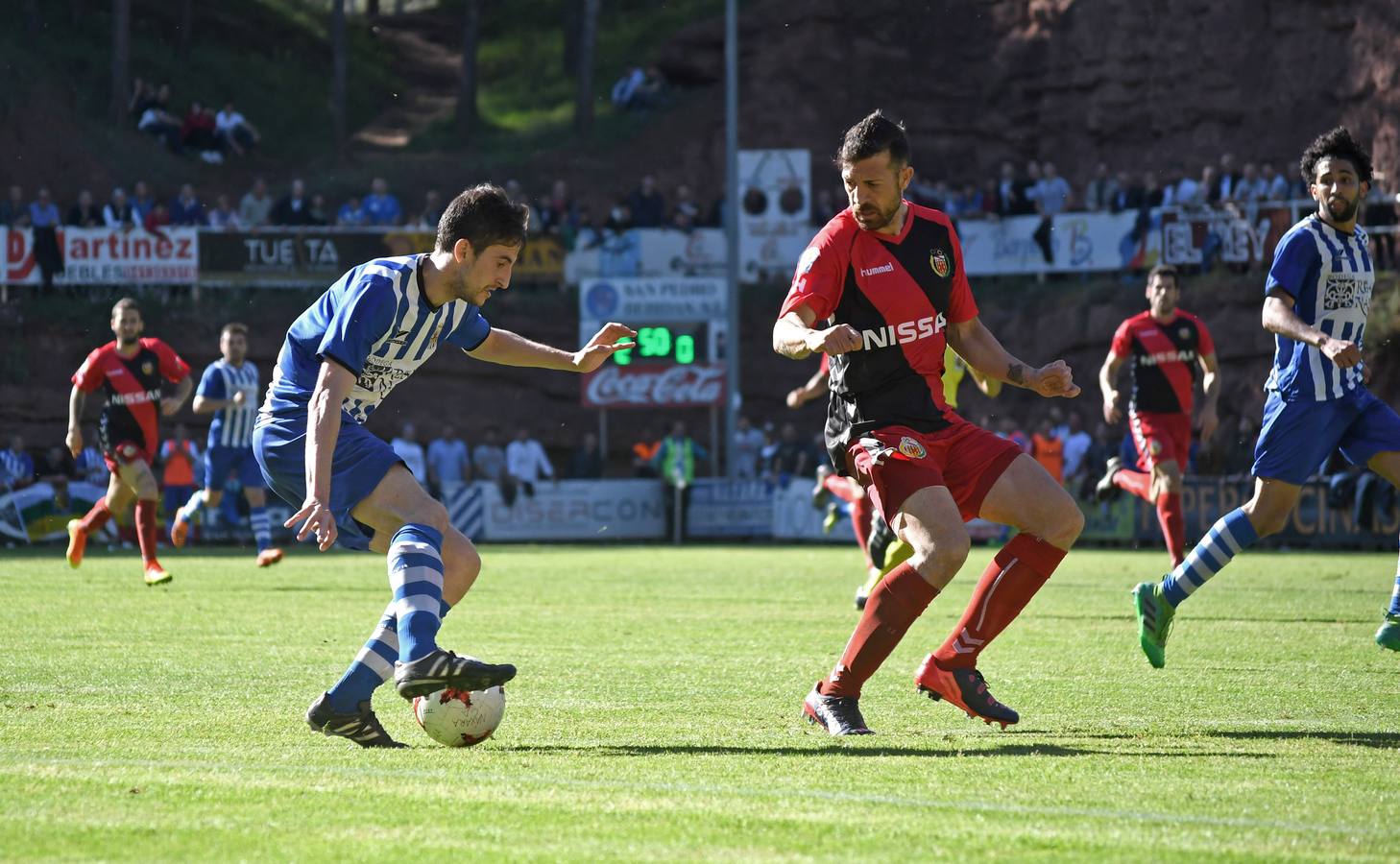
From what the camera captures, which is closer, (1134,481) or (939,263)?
(939,263)

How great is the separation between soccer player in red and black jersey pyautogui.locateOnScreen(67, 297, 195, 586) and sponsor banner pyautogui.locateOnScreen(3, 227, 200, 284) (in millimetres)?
17888

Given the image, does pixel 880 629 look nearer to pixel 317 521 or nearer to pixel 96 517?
pixel 317 521

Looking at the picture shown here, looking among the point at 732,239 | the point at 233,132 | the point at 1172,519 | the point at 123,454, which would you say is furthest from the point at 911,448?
the point at 233,132

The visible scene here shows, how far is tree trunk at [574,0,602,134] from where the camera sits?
153ft

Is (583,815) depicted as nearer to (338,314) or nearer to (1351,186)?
(338,314)

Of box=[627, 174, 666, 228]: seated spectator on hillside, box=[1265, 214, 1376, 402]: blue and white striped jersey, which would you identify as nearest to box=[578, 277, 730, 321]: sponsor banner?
box=[627, 174, 666, 228]: seated spectator on hillside

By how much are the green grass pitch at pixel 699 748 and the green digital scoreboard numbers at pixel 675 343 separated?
A: 59.5 feet

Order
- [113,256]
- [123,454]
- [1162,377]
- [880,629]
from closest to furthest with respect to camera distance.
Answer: [880,629] → [1162,377] → [123,454] → [113,256]

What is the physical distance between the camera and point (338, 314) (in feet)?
20.0

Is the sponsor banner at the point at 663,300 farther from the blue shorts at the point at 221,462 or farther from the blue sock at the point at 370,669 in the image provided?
the blue sock at the point at 370,669

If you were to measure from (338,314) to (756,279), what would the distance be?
101ft

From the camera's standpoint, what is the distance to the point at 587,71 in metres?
46.8

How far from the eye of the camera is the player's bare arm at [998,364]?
6.50 metres

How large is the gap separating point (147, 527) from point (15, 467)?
13.6 metres
